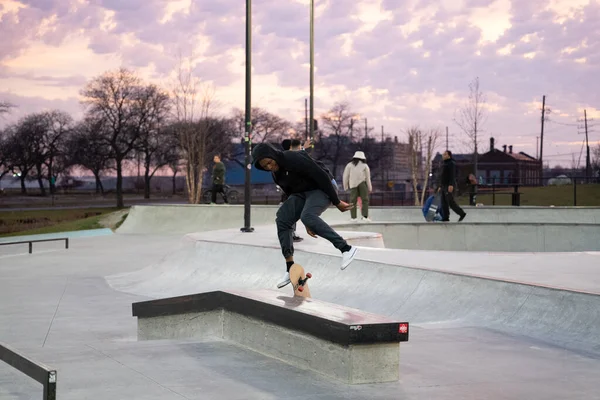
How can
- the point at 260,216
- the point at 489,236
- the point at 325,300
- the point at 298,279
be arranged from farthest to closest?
the point at 260,216
the point at 489,236
the point at 325,300
the point at 298,279

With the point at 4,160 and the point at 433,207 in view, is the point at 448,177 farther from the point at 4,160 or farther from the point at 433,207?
the point at 4,160

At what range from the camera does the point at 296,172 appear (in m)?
7.54

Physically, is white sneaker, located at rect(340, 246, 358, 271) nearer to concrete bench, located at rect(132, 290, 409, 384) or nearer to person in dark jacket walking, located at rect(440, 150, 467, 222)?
concrete bench, located at rect(132, 290, 409, 384)

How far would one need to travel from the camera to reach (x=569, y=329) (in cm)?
698

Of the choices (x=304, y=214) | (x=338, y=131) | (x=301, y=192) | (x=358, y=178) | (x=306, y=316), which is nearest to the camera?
(x=306, y=316)

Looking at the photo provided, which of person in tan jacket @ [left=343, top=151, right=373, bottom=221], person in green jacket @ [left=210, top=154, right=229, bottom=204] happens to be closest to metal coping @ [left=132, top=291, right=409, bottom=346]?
person in tan jacket @ [left=343, top=151, right=373, bottom=221]

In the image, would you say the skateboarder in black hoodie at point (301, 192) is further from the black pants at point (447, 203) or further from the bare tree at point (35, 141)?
the bare tree at point (35, 141)

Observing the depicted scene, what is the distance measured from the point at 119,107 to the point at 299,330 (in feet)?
195

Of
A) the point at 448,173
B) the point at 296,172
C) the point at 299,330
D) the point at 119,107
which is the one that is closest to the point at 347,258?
the point at 296,172

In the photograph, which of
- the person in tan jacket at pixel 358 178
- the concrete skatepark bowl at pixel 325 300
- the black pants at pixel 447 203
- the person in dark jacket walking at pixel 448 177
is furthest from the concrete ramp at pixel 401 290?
the black pants at pixel 447 203

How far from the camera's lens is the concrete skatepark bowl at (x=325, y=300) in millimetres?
5109

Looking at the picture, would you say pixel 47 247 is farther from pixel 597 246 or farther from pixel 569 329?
pixel 569 329

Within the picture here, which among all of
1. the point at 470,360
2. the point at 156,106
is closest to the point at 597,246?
the point at 470,360

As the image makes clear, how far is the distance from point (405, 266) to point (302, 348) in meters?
4.21
